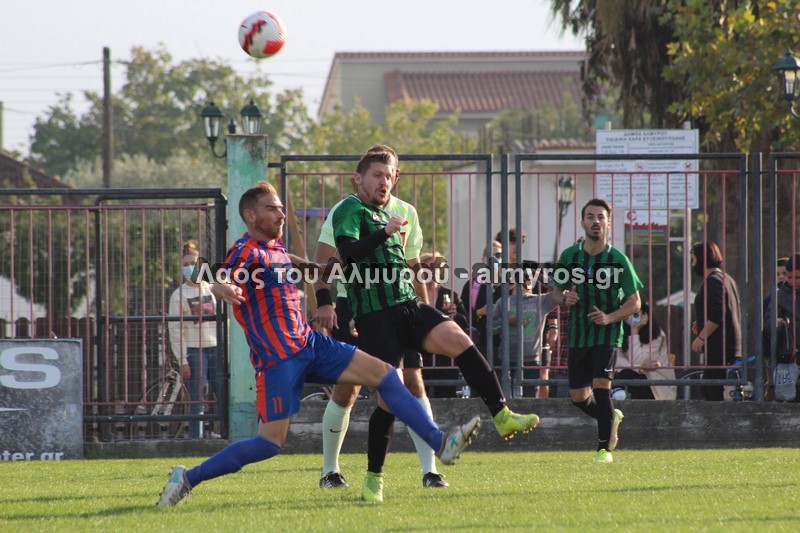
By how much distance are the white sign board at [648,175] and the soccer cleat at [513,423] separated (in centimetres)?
512

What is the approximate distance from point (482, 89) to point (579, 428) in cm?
6676

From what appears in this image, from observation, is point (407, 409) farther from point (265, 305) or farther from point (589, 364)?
point (589, 364)

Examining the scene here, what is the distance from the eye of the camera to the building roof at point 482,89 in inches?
2936

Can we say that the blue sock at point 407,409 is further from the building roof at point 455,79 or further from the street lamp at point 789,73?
the building roof at point 455,79

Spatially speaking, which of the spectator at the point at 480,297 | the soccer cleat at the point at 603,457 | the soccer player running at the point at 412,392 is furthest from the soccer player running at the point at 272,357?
the spectator at the point at 480,297

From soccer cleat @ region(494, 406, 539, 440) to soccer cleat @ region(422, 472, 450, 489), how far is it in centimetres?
92

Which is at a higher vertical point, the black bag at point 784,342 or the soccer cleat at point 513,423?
the black bag at point 784,342

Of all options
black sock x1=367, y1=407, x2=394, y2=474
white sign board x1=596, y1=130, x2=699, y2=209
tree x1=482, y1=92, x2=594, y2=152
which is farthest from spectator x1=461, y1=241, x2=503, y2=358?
tree x1=482, y1=92, x2=594, y2=152

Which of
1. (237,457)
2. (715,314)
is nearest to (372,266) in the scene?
(237,457)

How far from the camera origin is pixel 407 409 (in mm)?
6469

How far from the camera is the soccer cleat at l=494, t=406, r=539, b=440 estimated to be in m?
6.68

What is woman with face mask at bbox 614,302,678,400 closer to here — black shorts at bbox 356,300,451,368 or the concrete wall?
the concrete wall

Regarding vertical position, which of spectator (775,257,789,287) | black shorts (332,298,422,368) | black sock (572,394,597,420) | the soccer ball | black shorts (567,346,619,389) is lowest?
black sock (572,394,597,420)

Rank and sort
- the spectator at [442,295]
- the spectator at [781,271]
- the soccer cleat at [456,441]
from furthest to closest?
the spectator at [781,271] → the spectator at [442,295] → the soccer cleat at [456,441]
